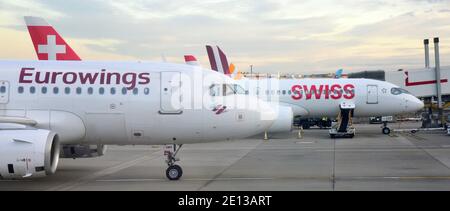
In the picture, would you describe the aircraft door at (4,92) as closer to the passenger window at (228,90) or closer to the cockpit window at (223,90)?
the cockpit window at (223,90)

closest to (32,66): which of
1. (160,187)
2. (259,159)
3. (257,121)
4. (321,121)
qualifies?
(160,187)

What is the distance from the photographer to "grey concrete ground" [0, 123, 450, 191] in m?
14.4

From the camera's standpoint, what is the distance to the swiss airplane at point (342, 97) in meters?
33.3

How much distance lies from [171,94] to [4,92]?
4.46m

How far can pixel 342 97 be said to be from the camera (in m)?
33.3

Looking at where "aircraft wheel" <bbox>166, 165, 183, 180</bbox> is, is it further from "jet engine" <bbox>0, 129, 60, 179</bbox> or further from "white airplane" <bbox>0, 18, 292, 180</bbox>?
"jet engine" <bbox>0, 129, 60, 179</bbox>

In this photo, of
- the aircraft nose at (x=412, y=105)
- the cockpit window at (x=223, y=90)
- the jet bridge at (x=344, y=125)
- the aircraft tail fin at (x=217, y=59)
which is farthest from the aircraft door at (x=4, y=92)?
the aircraft tail fin at (x=217, y=59)

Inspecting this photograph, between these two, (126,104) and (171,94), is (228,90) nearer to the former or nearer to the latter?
(171,94)

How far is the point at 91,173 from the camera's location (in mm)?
17406

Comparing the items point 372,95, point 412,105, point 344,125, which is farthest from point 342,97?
point 412,105

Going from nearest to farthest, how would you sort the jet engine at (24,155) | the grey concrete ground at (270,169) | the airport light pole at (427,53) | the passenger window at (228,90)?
1. the jet engine at (24,155)
2. the grey concrete ground at (270,169)
3. the passenger window at (228,90)
4. the airport light pole at (427,53)

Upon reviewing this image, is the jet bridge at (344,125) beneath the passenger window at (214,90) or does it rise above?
beneath

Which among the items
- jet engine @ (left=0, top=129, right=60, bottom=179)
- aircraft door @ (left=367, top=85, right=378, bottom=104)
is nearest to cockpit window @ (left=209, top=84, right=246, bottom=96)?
jet engine @ (left=0, top=129, right=60, bottom=179)
